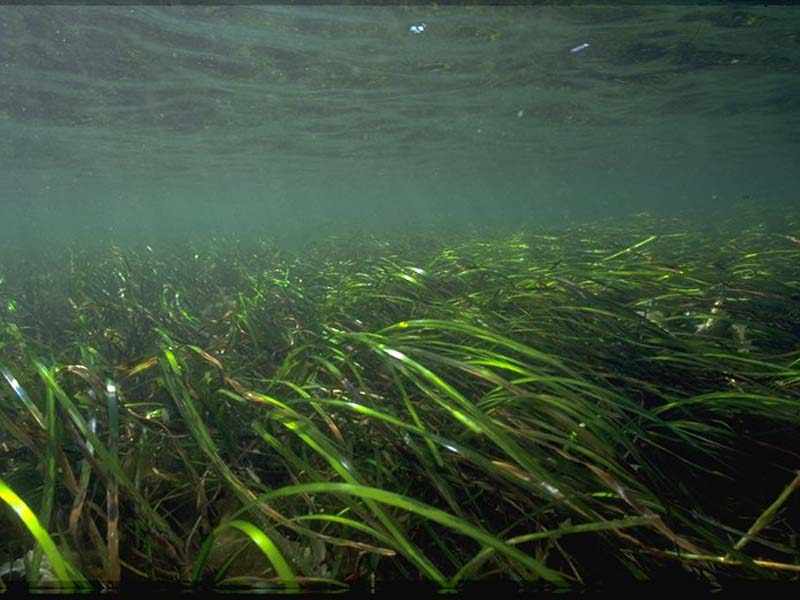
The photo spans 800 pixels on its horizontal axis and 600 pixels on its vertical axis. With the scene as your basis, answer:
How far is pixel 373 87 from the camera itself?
55.6 ft

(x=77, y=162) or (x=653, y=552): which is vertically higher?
(x=77, y=162)

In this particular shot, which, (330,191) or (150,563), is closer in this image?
(150,563)

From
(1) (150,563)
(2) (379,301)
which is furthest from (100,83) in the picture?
(1) (150,563)

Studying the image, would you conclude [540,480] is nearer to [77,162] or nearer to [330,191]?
[77,162]

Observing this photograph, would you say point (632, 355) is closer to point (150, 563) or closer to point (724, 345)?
point (724, 345)

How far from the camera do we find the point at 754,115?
24.0 meters

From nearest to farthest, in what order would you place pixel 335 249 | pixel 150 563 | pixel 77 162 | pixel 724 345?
1. pixel 150 563
2. pixel 724 345
3. pixel 335 249
4. pixel 77 162

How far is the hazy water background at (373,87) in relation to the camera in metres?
11.3

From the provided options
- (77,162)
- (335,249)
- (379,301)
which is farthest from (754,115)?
(77,162)

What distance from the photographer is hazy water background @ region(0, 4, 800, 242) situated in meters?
11.3

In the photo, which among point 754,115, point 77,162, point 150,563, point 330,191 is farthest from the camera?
point 330,191

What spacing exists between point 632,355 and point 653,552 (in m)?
1.62

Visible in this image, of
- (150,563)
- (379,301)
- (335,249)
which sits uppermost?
(150,563)

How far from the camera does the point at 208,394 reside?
8.00 feet
